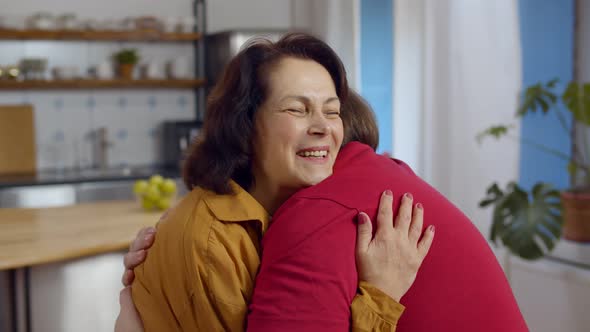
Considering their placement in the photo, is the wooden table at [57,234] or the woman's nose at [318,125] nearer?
the woman's nose at [318,125]

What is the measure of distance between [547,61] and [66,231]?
7.97ft

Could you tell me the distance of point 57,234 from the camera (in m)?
2.92

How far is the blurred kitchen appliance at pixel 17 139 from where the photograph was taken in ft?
16.9

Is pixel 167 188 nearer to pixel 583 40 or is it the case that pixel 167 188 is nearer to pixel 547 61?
pixel 547 61

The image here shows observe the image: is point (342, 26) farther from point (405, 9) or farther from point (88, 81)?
point (88, 81)

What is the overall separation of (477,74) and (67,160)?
300 centimetres

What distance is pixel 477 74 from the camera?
12.8 ft

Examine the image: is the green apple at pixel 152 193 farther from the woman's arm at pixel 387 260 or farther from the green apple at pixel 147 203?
the woman's arm at pixel 387 260

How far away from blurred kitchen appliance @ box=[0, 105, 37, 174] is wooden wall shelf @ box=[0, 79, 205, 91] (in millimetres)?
184

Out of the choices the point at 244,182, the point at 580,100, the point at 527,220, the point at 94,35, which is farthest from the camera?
the point at 94,35

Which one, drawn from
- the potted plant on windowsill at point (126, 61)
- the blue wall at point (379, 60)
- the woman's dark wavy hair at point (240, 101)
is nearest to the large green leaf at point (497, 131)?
the blue wall at point (379, 60)

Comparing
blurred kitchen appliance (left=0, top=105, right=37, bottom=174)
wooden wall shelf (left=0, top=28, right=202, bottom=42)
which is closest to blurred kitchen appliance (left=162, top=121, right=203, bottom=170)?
wooden wall shelf (left=0, top=28, right=202, bottom=42)

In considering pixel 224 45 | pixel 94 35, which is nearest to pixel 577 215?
pixel 224 45

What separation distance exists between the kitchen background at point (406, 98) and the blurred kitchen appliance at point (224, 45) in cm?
10
